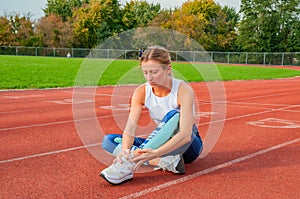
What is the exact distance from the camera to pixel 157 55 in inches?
151

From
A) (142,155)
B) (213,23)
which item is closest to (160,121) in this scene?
(142,155)

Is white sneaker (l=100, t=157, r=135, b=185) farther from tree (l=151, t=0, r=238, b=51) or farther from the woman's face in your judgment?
tree (l=151, t=0, r=238, b=51)

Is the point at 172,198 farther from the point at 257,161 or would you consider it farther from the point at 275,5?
the point at 275,5

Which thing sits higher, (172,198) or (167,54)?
(167,54)

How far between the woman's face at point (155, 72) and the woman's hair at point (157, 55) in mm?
33

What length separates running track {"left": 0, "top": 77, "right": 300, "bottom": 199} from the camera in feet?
12.5

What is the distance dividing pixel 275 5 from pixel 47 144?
192ft

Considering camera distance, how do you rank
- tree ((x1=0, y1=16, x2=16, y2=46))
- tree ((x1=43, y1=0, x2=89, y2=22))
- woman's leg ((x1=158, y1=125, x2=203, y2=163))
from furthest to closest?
tree ((x1=43, y1=0, x2=89, y2=22)), tree ((x1=0, y1=16, x2=16, y2=46)), woman's leg ((x1=158, y1=125, x2=203, y2=163))

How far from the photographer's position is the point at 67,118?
828 cm

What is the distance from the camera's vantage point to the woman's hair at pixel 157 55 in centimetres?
382

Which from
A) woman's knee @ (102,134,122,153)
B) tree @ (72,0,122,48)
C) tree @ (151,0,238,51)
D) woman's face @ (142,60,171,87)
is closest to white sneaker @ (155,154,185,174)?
woman's knee @ (102,134,122,153)

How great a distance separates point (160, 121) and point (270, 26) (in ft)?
187

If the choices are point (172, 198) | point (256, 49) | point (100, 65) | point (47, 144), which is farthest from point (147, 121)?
point (256, 49)

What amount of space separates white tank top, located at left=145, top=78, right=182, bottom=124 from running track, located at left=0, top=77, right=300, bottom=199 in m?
0.66
